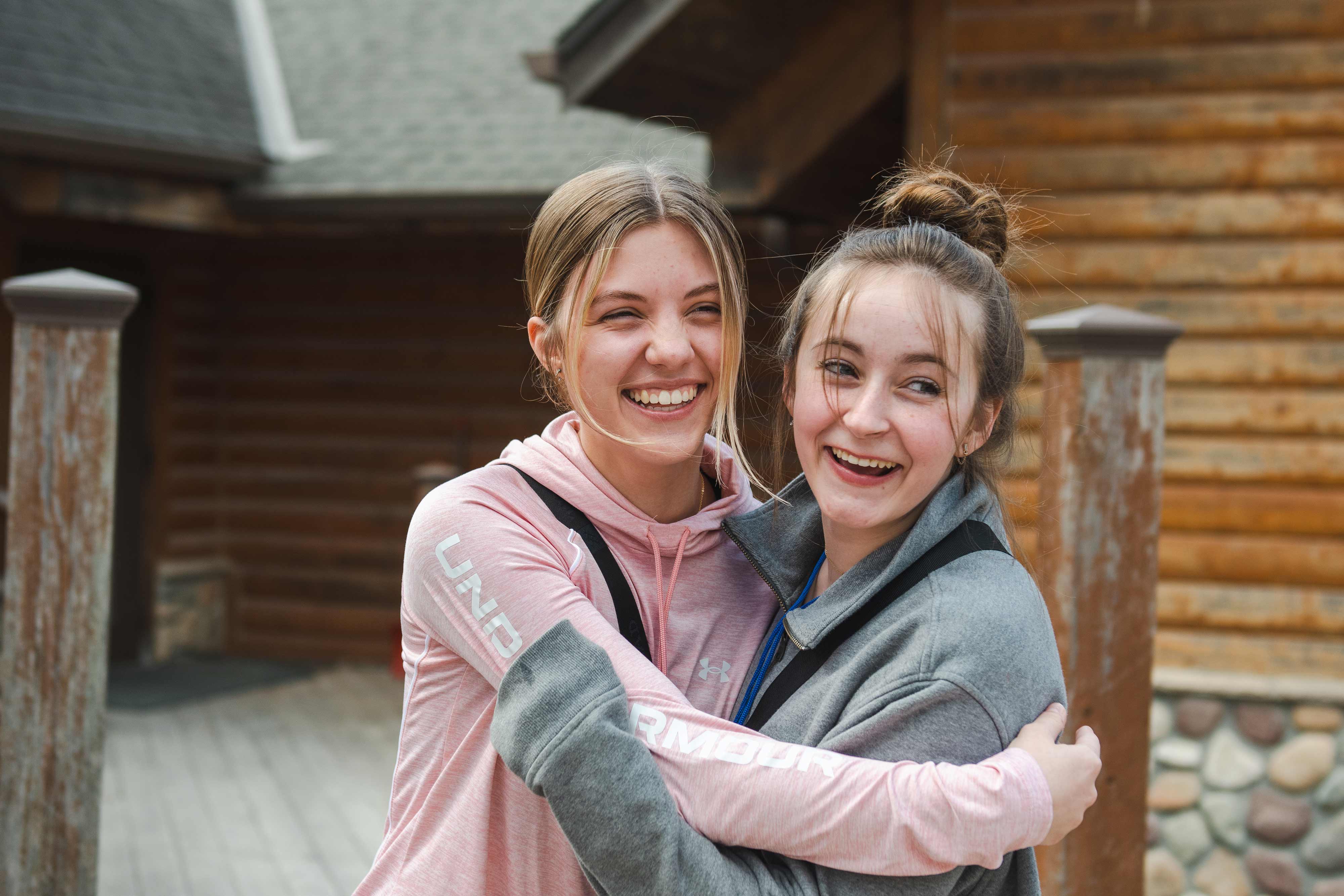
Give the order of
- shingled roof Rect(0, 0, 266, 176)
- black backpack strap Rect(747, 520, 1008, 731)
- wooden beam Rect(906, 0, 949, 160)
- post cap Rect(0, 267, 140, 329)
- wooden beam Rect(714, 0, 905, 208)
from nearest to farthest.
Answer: black backpack strap Rect(747, 520, 1008, 731) < post cap Rect(0, 267, 140, 329) < wooden beam Rect(906, 0, 949, 160) < wooden beam Rect(714, 0, 905, 208) < shingled roof Rect(0, 0, 266, 176)

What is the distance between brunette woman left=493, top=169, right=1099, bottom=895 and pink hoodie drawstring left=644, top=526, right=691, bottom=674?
0.09 meters

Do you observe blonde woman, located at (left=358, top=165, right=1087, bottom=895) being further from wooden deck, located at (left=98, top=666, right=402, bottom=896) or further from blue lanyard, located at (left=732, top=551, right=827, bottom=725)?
wooden deck, located at (left=98, top=666, right=402, bottom=896)

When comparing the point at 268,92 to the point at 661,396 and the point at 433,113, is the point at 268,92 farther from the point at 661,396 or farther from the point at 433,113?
the point at 661,396

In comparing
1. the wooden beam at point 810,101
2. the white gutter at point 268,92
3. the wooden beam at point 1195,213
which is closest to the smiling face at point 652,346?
the wooden beam at point 1195,213

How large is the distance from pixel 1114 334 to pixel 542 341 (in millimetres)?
1425

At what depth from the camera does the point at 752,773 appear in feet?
4.53

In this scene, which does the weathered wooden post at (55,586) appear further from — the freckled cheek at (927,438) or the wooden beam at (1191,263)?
the wooden beam at (1191,263)

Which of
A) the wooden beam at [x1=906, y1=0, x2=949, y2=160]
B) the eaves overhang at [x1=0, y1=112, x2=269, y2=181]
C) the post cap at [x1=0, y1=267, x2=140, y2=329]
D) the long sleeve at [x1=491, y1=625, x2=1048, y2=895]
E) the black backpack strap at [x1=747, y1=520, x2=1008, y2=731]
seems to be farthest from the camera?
the eaves overhang at [x1=0, y1=112, x2=269, y2=181]

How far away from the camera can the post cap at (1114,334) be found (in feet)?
8.64

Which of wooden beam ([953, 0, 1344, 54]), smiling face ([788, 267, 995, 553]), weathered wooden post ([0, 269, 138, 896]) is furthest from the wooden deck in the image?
wooden beam ([953, 0, 1344, 54])

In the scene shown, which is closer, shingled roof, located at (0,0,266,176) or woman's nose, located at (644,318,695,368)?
woman's nose, located at (644,318,695,368)

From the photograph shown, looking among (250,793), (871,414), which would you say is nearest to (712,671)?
(871,414)

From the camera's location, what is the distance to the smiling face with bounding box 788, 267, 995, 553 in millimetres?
1551

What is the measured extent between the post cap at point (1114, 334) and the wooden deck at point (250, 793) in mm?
3209
